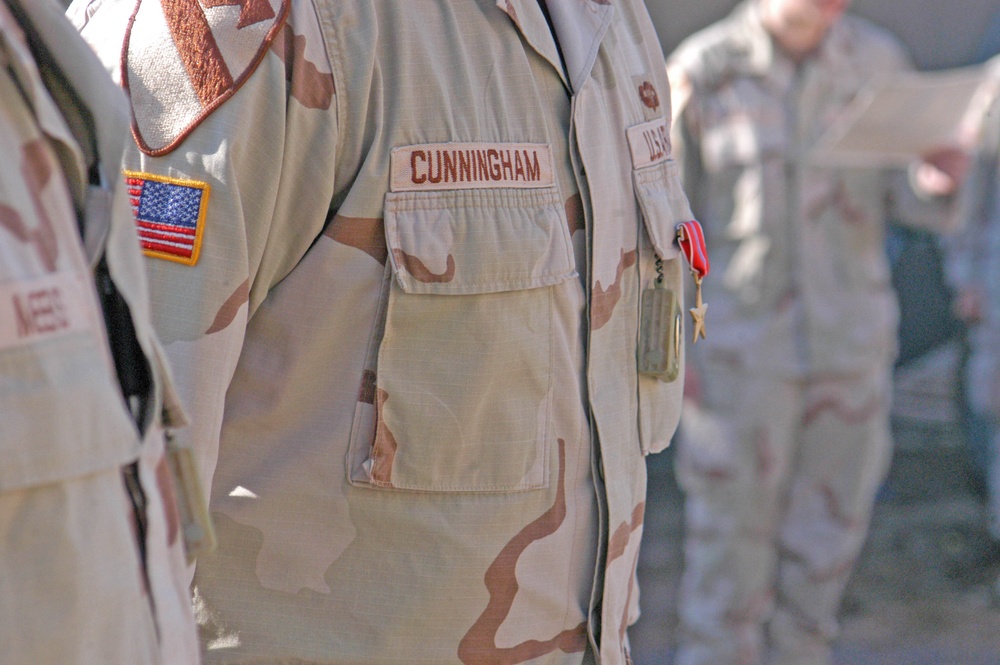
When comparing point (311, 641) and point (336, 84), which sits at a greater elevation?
point (336, 84)

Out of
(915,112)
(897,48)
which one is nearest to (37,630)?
(915,112)

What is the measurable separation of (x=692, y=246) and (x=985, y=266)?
2.58 m

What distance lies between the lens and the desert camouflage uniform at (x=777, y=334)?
307 centimetres

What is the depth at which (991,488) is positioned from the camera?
13.7ft

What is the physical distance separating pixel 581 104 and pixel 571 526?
1.52 feet

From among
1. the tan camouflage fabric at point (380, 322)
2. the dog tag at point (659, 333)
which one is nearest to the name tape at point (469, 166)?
the tan camouflage fabric at point (380, 322)

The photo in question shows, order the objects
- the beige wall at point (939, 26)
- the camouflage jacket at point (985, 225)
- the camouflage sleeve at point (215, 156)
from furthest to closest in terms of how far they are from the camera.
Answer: the beige wall at point (939, 26) → the camouflage jacket at point (985, 225) → the camouflage sleeve at point (215, 156)

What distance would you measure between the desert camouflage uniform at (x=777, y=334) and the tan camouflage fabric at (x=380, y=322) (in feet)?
5.92

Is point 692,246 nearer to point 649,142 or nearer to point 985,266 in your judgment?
point 649,142

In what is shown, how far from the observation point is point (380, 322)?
1222 mm

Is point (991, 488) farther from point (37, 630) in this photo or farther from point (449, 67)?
point (37, 630)

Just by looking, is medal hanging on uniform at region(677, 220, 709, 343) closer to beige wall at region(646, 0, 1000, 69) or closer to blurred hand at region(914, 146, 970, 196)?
blurred hand at region(914, 146, 970, 196)

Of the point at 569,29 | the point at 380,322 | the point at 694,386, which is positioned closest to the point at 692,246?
the point at 569,29

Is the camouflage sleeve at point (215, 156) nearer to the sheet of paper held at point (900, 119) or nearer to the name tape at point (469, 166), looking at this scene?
the name tape at point (469, 166)
